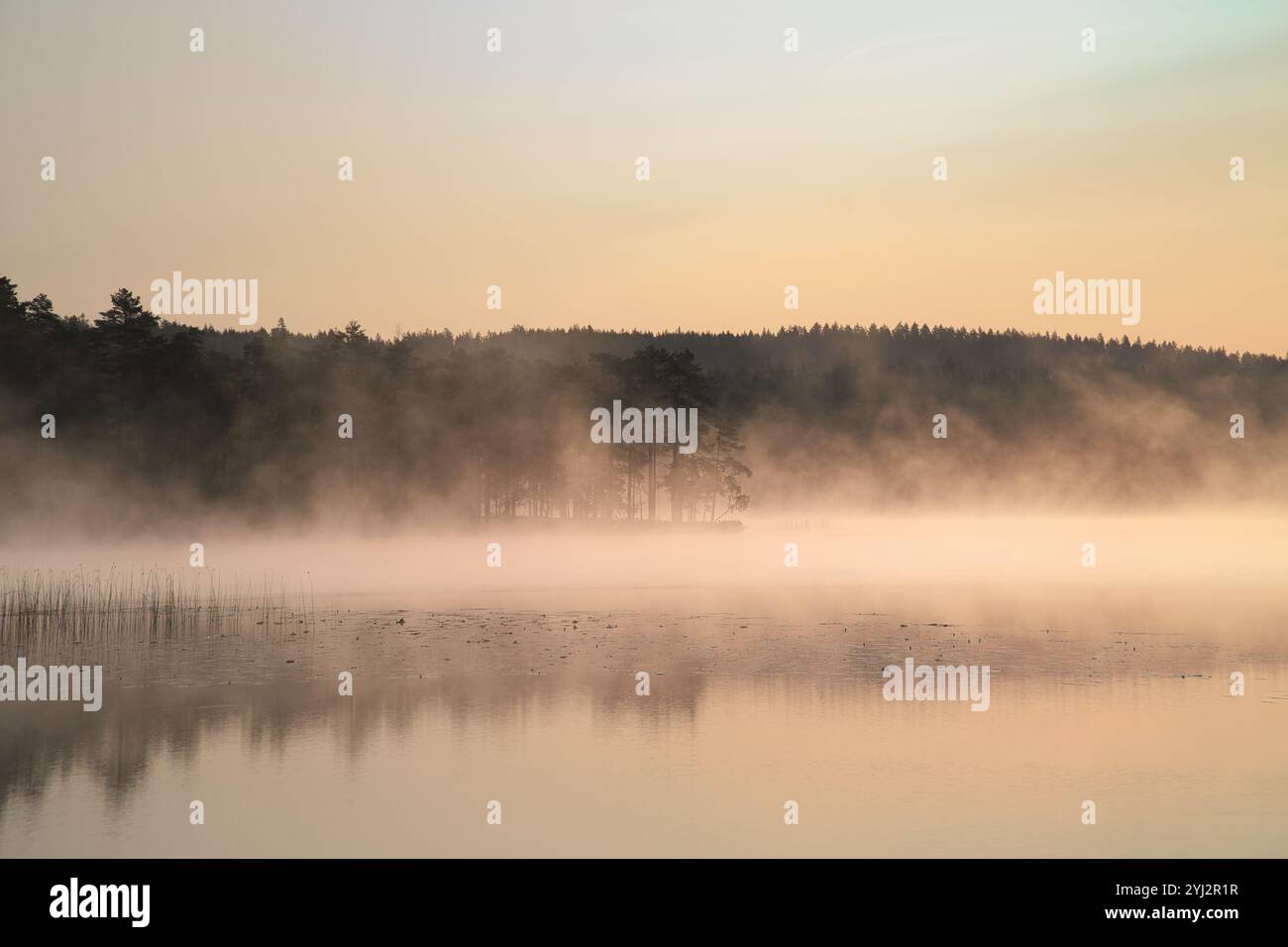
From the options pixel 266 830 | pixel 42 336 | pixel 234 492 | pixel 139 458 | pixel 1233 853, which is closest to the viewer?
pixel 1233 853

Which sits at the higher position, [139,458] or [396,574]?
[139,458]

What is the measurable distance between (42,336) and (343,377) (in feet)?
97.0

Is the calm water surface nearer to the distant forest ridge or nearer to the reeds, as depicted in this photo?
the reeds

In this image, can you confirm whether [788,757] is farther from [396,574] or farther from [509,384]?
[509,384]

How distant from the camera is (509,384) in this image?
410ft

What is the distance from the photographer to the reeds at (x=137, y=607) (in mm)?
34719

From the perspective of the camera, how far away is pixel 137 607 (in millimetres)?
39531

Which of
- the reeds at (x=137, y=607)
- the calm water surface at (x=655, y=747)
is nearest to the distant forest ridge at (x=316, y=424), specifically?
the reeds at (x=137, y=607)

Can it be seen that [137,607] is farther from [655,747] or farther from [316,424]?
[316,424]

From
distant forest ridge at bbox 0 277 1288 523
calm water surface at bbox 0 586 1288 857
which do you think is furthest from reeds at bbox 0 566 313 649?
distant forest ridge at bbox 0 277 1288 523

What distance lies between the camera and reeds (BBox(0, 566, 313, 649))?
34719 mm

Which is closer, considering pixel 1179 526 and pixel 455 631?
pixel 455 631
